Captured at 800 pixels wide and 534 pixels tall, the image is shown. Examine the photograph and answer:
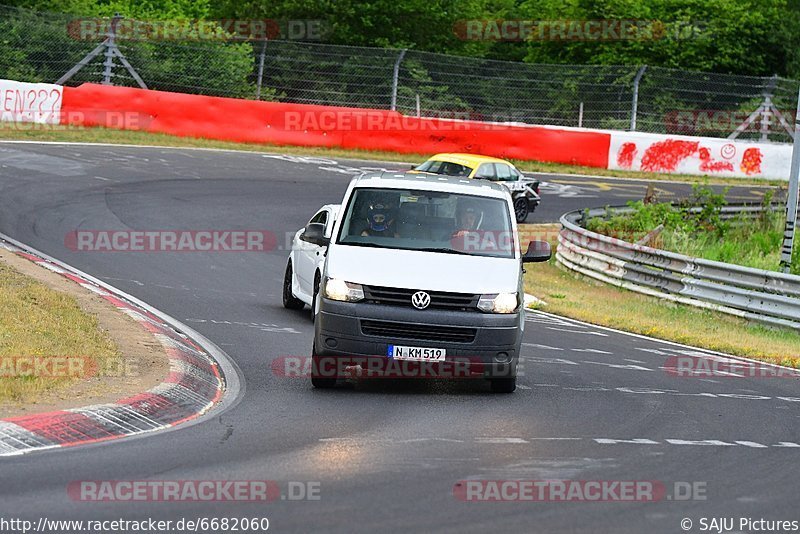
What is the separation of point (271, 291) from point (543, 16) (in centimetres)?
4754

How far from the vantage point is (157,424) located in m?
9.39

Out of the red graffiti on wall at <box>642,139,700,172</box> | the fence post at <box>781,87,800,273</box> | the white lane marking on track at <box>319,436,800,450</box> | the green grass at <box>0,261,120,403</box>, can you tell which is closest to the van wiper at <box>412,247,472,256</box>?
the white lane marking on track at <box>319,436,800,450</box>

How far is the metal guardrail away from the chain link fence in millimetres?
12899

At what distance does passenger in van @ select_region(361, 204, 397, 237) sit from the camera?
38.7ft

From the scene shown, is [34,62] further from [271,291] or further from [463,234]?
[463,234]

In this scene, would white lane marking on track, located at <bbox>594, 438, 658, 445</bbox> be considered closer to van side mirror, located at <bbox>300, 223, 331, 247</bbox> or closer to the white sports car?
van side mirror, located at <bbox>300, 223, 331, 247</bbox>

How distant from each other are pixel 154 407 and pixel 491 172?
19.2 meters

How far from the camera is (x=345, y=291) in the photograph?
11.0 m

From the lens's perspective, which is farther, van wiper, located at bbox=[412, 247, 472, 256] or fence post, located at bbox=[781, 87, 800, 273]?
fence post, located at bbox=[781, 87, 800, 273]

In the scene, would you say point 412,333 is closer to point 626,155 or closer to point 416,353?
point 416,353

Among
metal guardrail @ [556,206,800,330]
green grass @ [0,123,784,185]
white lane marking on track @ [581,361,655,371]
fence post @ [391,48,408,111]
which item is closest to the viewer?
white lane marking on track @ [581,361,655,371]

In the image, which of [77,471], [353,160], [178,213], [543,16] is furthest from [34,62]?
[543,16]

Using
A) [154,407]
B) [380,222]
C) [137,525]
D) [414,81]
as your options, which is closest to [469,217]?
[380,222]

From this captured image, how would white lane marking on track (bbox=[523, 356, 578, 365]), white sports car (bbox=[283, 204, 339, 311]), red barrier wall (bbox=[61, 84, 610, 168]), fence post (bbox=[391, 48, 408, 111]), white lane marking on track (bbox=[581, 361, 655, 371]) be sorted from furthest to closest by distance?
fence post (bbox=[391, 48, 408, 111]) → red barrier wall (bbox=[61, 84, 610, 168]) → white sports car (bbox=[283, 204, 339, 311]) → white lane marking on track (bbox=[581, 361, 655, 371]) → white lane marking on track (bbox=[523, 356, 578, 365])
